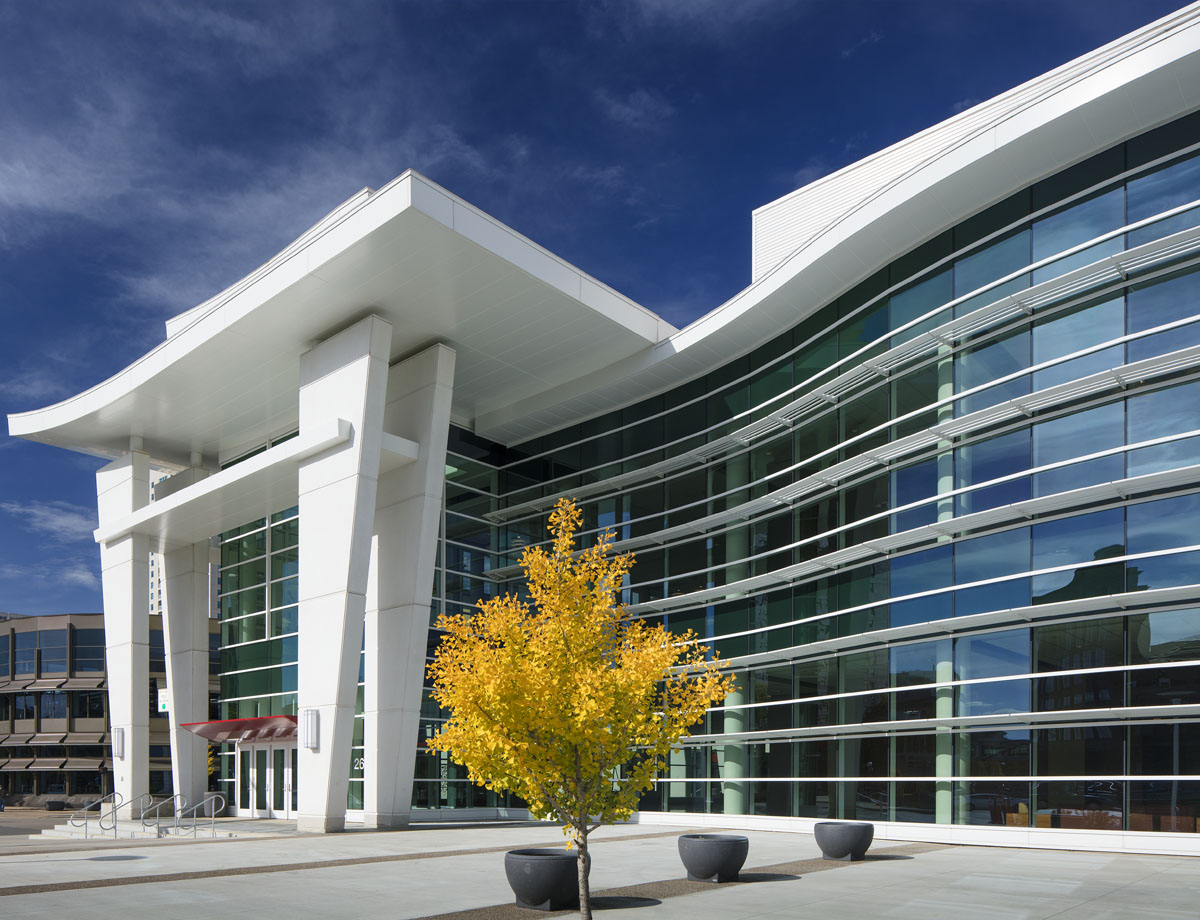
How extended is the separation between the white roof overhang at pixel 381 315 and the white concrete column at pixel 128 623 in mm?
1727

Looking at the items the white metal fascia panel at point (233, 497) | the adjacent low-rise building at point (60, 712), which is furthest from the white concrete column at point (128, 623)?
the adjacent low-rise building at point (60, 712)

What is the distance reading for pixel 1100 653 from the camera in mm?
21828

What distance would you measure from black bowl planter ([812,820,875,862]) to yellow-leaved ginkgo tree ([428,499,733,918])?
851 cm

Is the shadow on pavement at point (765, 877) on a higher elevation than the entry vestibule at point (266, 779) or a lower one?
higher

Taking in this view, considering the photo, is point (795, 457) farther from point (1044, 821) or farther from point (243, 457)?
point (243, 457)

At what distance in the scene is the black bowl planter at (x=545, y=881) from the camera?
1381 centimetres

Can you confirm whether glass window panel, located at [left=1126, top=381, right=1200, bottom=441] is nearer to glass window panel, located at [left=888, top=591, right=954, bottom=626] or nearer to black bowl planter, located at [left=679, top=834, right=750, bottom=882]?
glass window panel, located at [left=888, top=591, right=954, bottom=626]

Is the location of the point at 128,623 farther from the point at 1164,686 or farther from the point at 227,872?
the point at 1164,686

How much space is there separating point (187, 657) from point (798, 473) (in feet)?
81.1

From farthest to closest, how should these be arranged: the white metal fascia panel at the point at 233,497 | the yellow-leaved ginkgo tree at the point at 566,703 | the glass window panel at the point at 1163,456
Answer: the white metal fascia panel at the point at 233,497
the glass window panel at the point at 1163,456
the yellow-leaved ginkgo tree at the point at 566,703

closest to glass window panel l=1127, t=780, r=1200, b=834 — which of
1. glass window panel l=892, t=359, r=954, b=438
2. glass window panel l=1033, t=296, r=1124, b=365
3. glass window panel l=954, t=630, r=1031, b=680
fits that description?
glass window panel l=954, t=630, r=1031, b=680

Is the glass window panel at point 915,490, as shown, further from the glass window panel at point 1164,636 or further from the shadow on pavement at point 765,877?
the shadow on pavement at point 765,877

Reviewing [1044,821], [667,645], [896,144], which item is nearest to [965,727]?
[1044,821]

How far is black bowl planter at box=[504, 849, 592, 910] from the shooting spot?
45.3 ft
